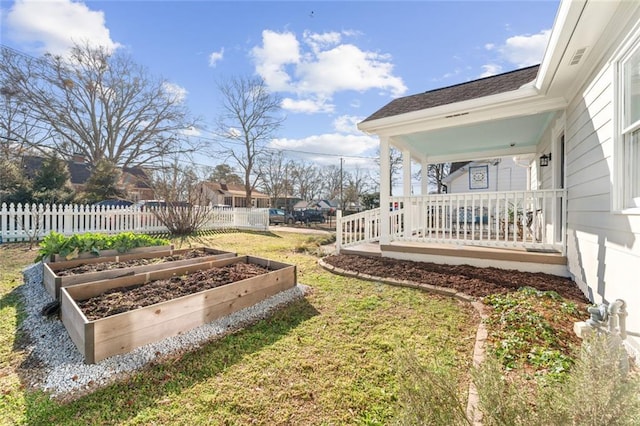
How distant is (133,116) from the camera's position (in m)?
23.2

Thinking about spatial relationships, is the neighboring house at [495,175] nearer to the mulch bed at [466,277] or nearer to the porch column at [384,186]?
the porch column at [384,186]

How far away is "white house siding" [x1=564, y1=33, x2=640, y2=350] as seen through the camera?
2.43 meters

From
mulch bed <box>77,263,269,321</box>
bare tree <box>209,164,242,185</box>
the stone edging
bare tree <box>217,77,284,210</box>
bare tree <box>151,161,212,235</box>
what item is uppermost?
bare tree <box>217,77,284,210</box>

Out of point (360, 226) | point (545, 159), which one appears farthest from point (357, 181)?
point (545, 159)

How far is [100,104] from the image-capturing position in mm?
22203

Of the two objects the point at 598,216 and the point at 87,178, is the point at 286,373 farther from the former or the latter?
the point at 87,178

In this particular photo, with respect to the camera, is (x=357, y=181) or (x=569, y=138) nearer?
(x=569, y=138)

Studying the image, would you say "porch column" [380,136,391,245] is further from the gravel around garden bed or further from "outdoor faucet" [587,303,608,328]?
"outdoor faucet" [587,303,608,328]

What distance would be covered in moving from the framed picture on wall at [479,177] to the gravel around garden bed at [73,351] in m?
13.4

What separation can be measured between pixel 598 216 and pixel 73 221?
13.0 m

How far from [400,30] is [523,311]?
6613 mm

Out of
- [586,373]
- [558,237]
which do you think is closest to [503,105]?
[558,237]

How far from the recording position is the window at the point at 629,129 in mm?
2410

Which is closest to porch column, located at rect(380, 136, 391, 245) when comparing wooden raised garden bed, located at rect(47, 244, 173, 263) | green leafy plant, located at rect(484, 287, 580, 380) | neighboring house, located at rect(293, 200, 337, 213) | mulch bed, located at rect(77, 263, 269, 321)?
green leafy plant, located at rect(484, 287, 580, 380)
